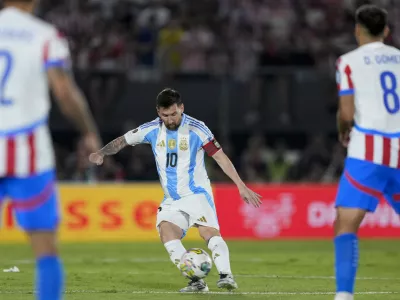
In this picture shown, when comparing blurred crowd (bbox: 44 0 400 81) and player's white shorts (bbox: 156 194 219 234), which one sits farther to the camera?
blurred crowd (bbox: 44 0 400 81)

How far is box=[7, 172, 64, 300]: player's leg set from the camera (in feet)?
19.9

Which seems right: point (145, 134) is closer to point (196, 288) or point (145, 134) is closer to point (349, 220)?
point (196, 288)

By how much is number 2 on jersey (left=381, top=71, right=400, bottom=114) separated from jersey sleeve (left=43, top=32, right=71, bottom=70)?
8.14 feet

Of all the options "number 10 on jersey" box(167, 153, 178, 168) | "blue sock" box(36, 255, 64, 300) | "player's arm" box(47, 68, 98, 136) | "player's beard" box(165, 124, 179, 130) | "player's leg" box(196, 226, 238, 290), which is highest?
"player's arm" box(47, 68, 98, 136)

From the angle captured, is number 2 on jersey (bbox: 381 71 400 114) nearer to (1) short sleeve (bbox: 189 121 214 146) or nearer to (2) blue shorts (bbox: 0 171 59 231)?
(2) blue shorts (bbox: 0 171 59 231)

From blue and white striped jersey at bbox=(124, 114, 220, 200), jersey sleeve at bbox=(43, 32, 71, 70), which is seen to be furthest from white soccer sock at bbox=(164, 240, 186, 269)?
jersey sleeve at bbox=(43, 32, 71, 70)

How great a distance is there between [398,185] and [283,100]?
1560 cm

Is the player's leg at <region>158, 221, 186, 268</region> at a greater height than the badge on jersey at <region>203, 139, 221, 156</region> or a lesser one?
lesser

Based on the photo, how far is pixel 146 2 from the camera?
23766 millimetres

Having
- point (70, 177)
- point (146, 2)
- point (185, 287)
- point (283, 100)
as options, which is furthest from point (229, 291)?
point (146, 2)

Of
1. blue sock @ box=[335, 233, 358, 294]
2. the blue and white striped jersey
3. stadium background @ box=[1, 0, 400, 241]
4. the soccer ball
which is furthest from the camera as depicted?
stadium background @ box=[1, 0, 400, 241]

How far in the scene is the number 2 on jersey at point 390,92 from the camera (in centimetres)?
731

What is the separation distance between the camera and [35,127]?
611 centimetres

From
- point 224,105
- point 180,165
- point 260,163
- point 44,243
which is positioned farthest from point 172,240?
point 224,105
